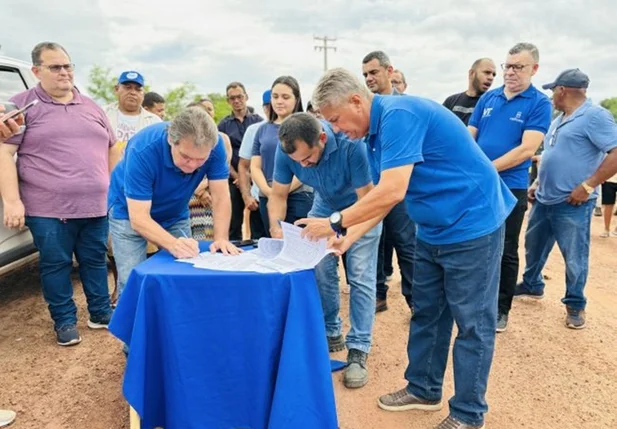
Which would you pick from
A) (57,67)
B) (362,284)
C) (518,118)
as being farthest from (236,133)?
(518,118)

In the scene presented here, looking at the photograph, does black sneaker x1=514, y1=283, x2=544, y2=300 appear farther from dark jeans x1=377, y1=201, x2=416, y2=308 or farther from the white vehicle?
the white vehicle

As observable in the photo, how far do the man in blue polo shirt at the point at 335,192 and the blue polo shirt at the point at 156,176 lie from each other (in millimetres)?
440

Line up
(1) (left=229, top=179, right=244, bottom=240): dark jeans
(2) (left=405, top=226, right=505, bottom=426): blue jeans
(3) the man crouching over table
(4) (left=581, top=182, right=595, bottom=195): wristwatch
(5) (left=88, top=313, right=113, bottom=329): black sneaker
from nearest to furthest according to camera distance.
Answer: (2) (left=405, top=226, right=505, bottom=426): blue jeans → (3) the man crouching over table → (4) (left=581, top=182, right=595, bottom=195): wristwatch → (5) (left=88, top=313, right=113, bottom=329): black sneaker → (1) (left=229, top=179, right=244, bottom=240): dark jeans

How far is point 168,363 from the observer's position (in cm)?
212

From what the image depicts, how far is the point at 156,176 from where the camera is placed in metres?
2.47

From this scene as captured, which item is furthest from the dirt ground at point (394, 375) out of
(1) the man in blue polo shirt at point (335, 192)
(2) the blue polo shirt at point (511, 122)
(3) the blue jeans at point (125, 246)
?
(2) the blue polo shirt at point (511, 122)

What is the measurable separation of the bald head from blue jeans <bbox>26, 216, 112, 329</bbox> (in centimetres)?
320

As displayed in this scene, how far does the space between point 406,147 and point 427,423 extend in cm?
149

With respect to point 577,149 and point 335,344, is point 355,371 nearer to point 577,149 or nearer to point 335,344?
point 335,344

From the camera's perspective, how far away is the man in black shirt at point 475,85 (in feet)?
13.2

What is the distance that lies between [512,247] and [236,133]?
2.89 m

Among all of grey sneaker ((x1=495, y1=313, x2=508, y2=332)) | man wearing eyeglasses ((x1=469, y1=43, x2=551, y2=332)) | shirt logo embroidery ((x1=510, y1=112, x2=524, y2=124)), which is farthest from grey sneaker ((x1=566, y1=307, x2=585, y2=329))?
shirt logo embroidery ((x1=510, y1=112, x2=524, y2=124))

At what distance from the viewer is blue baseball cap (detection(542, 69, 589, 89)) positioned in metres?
3.52

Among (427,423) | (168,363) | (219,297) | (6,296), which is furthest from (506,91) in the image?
(6,296)
